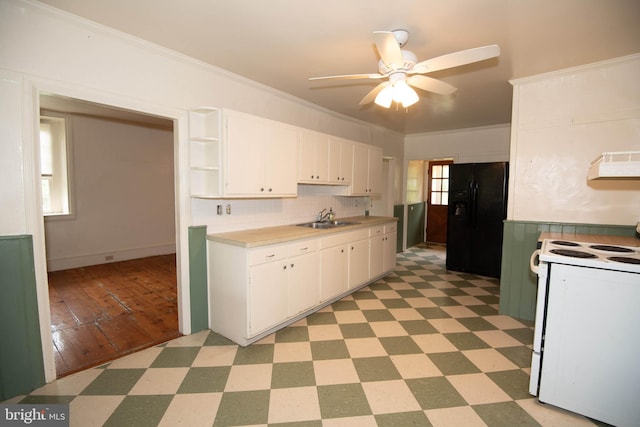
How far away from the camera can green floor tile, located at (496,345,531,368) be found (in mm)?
2418

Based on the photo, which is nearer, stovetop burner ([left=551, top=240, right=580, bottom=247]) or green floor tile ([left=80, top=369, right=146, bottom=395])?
green floor tile ([left=80, top=369, right=146, bottom=395])

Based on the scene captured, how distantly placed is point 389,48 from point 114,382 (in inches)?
114

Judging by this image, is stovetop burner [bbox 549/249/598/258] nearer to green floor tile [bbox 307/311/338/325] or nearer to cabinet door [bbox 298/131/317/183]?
green floor tile [bbox 307/311/338/325]

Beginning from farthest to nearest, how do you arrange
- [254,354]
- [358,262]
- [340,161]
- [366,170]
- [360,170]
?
1. [366,170]
2. [360,170]
3. [340,161]
4. [358,262]
5. [254,354]

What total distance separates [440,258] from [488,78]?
3.67 meters

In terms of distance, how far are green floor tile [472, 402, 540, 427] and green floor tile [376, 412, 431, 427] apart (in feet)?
1.21

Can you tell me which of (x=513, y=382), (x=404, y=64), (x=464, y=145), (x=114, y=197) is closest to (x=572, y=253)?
(x=513, y=382)

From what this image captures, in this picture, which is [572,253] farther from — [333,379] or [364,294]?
[364,294]

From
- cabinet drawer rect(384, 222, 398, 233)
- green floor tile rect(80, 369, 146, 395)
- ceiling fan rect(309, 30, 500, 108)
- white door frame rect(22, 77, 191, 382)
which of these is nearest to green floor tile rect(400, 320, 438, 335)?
cabinet drawer rect(384, 222, 398, 233)

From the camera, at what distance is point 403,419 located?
182cm

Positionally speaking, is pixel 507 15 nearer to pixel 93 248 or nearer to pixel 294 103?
pixel 294 103

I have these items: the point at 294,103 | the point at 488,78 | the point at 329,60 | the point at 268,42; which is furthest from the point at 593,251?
the point at 294,103

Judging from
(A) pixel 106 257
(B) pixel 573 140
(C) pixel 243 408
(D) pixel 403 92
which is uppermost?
(D) pixel 403 92

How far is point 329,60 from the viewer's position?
8.94 feet
